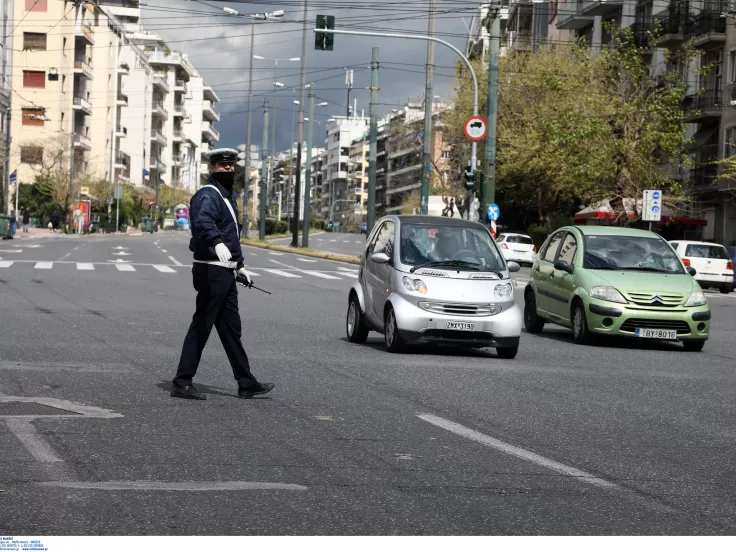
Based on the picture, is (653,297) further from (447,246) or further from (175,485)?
(175,485)

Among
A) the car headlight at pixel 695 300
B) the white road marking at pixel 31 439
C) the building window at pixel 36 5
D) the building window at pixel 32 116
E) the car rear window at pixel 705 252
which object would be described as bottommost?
the white road marking at pixel 31 439

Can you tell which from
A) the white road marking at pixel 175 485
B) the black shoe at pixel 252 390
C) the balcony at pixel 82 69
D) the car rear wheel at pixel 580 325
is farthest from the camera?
the balcony at pixel 82 69

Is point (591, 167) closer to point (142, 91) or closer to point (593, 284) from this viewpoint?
point (593, 284)

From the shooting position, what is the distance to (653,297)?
16.9 meters

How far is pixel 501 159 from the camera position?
65562 millimetres

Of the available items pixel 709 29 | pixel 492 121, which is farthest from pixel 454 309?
pixel 709 29

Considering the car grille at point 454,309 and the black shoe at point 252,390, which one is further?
the car grille at point 454,309

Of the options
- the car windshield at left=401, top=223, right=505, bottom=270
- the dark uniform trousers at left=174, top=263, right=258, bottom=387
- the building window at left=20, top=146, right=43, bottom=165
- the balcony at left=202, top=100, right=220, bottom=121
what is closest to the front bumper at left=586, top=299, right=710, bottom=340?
the car windshield at left=401, top=223, right=505, bottom=270

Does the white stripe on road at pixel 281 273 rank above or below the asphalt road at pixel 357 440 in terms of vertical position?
below

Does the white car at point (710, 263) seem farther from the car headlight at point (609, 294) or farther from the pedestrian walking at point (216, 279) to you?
the pedestrian walking at point (216, 279)

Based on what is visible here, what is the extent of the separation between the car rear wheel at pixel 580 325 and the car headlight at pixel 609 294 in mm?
278

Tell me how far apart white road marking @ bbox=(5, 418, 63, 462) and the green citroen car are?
392 inches

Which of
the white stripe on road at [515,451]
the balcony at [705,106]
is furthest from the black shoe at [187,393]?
the balcony at [705,106]

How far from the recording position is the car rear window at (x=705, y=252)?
128 ft
